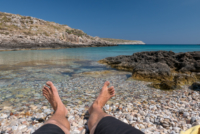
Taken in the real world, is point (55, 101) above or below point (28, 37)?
below

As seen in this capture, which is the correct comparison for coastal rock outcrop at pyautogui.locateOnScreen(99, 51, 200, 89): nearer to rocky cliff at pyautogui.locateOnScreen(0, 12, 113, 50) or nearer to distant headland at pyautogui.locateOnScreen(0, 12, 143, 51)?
distant headland at pyautogui.locateOnScreen(0, 12, 143, 51)

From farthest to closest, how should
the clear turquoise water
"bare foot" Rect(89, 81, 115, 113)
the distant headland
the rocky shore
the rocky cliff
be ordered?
the rocky cliff < the distant headland < the clear turquoise water < "bare foot" Rect(89, 81, 115, 113) < the rocky shore

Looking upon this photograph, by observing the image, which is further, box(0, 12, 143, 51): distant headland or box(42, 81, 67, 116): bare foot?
box(0, 12, 143, 51): distant headland

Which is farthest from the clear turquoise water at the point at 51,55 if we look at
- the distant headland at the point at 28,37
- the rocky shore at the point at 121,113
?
the rocky shore at the point at 121,113

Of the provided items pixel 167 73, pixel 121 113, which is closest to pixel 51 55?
pixel 167 73

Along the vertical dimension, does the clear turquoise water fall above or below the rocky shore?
above

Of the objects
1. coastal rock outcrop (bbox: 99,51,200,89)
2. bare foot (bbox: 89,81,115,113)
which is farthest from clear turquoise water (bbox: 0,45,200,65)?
bare foot (bbox: 89,81,115,113)

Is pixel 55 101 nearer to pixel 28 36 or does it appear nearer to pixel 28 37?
pixel 28 37

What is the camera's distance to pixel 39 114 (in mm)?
2713

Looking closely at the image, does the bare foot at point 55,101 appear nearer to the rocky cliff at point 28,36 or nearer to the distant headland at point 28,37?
the distant headland at point 28,37

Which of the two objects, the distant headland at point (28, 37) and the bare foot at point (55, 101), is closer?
the bare foot at point (55, 101)

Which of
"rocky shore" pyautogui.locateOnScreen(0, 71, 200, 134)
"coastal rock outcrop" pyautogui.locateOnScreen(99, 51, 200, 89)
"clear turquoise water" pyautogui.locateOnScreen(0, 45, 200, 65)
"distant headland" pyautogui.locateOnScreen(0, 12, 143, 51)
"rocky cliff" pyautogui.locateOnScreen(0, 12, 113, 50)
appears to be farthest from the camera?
"rocky cliff" pyautogui.locateOnScreen(0, 12, 113, 50)

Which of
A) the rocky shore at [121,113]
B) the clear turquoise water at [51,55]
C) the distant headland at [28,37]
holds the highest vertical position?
the distant headland at [28,37]

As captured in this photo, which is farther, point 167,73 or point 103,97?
point 167,73
